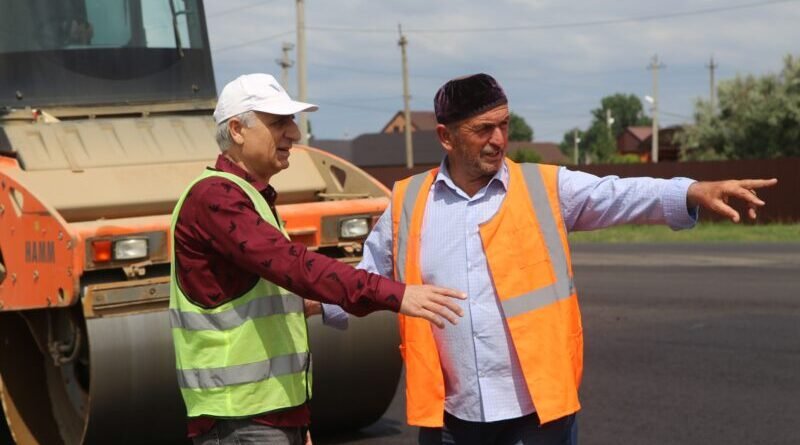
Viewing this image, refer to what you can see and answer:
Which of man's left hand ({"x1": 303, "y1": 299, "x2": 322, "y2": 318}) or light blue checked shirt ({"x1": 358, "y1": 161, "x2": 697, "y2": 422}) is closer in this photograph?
light blue checked shirt ({"x1": 358, "y1": 161, "x2": 697, "y2": 422})

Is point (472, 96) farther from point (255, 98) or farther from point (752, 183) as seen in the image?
point (752, 183)

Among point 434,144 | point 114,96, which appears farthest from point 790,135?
point 434,144

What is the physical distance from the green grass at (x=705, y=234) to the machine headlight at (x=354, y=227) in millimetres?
21085

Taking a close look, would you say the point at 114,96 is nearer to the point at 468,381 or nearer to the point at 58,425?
the point at 58,425

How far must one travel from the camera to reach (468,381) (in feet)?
13.7

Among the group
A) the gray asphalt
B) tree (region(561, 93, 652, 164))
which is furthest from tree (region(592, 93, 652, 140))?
the gray asphalt

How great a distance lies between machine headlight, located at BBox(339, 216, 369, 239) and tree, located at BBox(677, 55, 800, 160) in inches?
1748

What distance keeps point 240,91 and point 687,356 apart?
743 cm

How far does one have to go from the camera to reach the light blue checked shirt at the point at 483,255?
416cm

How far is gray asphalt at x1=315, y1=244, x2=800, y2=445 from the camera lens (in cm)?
825

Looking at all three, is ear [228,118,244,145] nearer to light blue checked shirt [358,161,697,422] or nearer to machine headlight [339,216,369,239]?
light blue checked shirt [358,161,697,422]

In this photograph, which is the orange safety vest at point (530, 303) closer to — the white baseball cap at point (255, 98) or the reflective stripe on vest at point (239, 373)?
the reflective stripe on vest at point (239, 373)

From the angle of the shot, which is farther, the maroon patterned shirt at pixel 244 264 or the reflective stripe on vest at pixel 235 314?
the reflective stripe on vest at pixel 235 314

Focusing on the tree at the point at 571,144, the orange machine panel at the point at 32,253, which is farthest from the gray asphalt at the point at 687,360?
the tree at the point at 571,144
